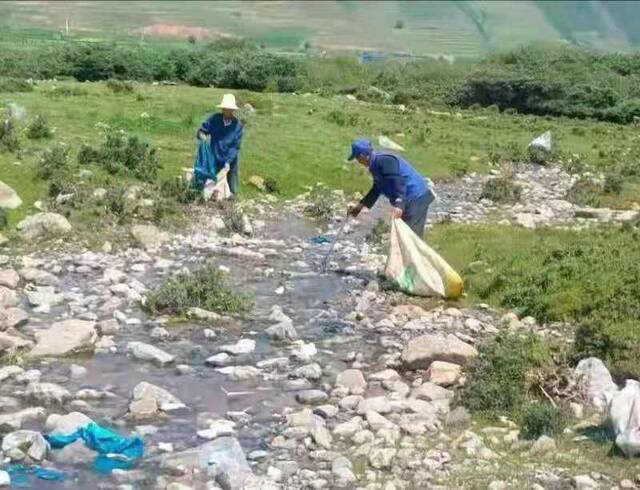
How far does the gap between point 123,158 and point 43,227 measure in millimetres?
3943

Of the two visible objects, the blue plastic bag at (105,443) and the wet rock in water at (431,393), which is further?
the wet rock in water at (431,393)

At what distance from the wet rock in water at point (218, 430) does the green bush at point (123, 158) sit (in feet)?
31.6

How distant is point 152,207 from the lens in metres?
16.0

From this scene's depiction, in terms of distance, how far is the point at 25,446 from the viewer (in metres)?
7.93

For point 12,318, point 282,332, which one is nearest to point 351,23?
point 282,332

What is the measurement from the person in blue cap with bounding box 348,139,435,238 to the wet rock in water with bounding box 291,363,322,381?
3553mm

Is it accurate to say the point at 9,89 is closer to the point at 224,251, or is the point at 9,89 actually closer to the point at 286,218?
the point at 286,218

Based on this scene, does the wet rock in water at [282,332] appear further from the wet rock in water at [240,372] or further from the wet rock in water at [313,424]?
the wet rock in water at [313,424]

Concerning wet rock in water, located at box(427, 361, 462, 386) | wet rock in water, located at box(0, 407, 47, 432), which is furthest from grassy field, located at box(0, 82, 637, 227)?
wet rock in water, located at box(427, 361, 462, 386)

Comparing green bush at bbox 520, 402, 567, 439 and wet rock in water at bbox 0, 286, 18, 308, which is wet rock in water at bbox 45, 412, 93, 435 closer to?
wet rock in water at bbox 0, 286, 18, 308

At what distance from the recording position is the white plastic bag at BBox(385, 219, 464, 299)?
12.9m

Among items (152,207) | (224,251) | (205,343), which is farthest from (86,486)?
(152,207)

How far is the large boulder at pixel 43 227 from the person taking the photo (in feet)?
47.2

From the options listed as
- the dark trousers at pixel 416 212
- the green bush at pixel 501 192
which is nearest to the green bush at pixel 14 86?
the green bush at pixel 501 192
